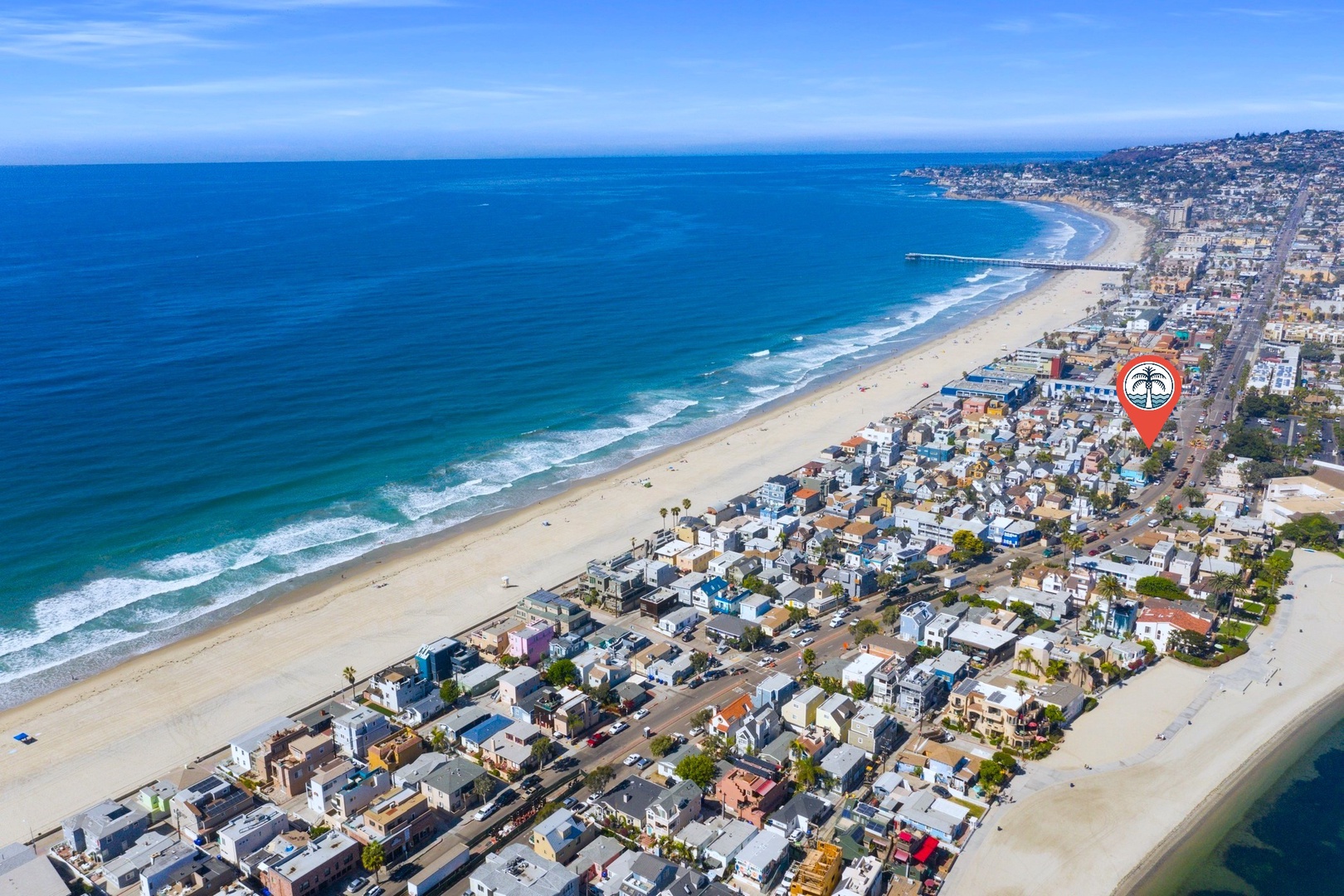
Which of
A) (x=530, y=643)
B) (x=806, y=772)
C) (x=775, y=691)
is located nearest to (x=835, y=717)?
(x=775, y=691)

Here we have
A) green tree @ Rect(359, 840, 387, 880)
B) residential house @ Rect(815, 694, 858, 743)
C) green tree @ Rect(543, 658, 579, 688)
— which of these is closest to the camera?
green tree @ Rect(359, 840, 387, 880)

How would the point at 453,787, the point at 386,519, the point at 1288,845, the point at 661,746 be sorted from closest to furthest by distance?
the point at 453,787 → the point at 1288,845 → the point at 661,746 → the point at 386,519

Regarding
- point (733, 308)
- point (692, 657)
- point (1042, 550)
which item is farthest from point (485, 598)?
point (733, 308)

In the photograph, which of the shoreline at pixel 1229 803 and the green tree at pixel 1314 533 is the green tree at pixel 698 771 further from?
the green tree at pixel 1314 533

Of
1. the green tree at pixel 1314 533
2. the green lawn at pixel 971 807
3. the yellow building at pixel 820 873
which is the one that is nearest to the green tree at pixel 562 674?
the yellow building at pixel 820 873

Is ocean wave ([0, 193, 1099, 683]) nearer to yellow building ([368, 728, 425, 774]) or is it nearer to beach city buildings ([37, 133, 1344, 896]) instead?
beach city buildings ([37, 133, 1344, 896])

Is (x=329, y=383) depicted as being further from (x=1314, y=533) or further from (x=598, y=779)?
(x=1314, y=533)

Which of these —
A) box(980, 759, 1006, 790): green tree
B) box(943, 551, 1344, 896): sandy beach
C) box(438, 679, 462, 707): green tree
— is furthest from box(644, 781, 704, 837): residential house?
box(438, 679, 462, 707): green tree

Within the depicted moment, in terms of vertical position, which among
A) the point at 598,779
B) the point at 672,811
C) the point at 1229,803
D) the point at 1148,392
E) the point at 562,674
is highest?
the point at 1148,392
